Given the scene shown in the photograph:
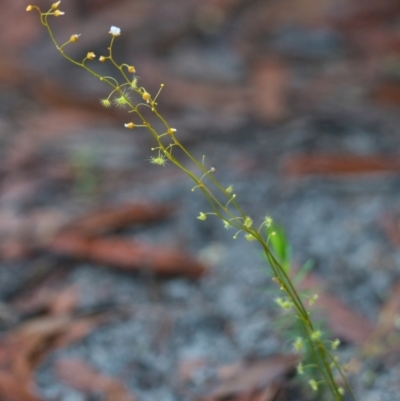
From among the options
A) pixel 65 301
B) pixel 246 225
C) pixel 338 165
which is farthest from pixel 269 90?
pixel 246 225

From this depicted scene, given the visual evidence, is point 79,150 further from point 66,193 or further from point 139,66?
point 139,66

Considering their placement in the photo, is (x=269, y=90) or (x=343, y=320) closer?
(x=343, y=320)

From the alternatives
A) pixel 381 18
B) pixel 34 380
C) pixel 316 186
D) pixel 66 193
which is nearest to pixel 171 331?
pixel 34 380

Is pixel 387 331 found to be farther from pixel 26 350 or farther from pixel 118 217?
pixel 118 217

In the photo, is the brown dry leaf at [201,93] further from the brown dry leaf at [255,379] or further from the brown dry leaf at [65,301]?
the brown dry leaf at [255,379]

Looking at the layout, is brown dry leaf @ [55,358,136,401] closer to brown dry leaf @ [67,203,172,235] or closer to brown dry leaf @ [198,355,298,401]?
brown dry leaf @ [198,355,298,401]

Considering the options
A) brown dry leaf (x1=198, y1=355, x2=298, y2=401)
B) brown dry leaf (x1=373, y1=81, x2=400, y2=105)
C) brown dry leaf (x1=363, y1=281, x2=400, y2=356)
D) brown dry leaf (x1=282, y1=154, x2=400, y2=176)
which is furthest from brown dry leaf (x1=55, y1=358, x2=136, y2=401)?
brown dry leaf (x1=373, y1=81, x2=400, y2=105)
